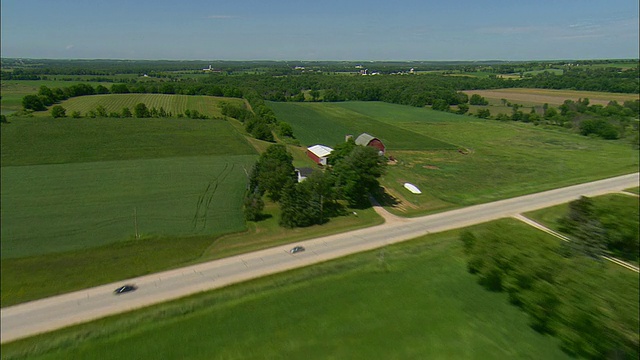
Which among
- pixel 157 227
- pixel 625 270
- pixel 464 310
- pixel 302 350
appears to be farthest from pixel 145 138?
pixel 625 270

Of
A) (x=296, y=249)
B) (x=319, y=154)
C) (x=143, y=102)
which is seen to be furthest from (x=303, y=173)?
(x=143, y=102)

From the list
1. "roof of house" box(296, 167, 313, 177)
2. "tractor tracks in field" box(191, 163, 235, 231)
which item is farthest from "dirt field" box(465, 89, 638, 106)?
"tractor tracks in field" box(191, 163, 235, 231)

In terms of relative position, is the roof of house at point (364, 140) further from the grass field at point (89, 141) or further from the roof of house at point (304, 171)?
the grass field at point (89, 141)

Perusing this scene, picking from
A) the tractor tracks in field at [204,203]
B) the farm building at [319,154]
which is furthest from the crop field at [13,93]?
the farm building at [319,154]

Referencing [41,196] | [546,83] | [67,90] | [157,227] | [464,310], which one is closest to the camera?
[41,196]

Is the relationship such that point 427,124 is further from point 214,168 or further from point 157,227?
point 157,227

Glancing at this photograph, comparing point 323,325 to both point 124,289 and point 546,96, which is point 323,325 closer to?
point 124,289
